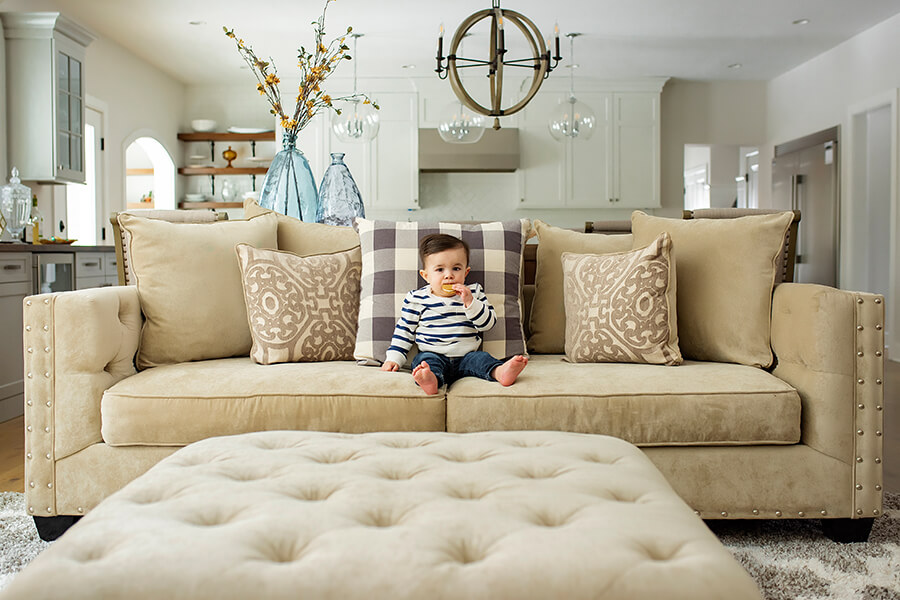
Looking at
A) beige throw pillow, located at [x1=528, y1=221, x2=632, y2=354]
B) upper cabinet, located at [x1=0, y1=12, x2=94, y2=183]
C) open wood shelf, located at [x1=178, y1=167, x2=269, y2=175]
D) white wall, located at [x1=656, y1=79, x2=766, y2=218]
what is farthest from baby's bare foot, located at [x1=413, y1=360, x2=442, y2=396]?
white wall, located at [x1=656, y1=79, x2=766, y2=218]

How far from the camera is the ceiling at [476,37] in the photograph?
17.9ft

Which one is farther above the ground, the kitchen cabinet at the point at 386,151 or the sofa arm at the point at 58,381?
the kitchen cabinet at the point at 386,151

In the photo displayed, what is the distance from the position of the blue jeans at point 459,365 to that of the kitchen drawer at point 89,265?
124 inches

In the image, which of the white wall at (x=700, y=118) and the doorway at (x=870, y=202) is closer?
the doorway at (x=870, y=202)

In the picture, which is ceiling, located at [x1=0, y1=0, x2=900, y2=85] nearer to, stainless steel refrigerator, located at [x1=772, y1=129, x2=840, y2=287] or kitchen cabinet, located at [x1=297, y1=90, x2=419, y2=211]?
kitchen cabinet, located at [x1=297, y1=90, x2=419, y2=211]

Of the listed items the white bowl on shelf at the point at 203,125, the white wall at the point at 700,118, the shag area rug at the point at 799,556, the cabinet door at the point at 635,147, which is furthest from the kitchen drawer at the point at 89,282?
the white wall at the point at 700,118

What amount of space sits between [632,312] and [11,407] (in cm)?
331

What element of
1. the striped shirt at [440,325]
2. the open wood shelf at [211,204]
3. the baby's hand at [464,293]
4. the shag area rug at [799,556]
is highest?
the open wood shelf at [211,204]

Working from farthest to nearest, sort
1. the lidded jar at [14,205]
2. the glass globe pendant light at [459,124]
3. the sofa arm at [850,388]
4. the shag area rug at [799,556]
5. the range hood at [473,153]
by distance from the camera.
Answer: the range hood at [473,153] < the lidded jar at [14,205] < the glass globe pendant light at [459,124] < the sofa arm at [850,388] < the shag area rug at [799,556]

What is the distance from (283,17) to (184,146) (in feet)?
9.22

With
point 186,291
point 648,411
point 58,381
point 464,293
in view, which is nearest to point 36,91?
point 186,291

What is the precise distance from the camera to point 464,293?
2264 mm

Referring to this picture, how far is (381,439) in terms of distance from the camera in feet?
5.07

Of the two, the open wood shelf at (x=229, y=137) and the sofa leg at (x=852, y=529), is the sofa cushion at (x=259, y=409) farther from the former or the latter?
the open wood shelf at (x=229, y=137)
